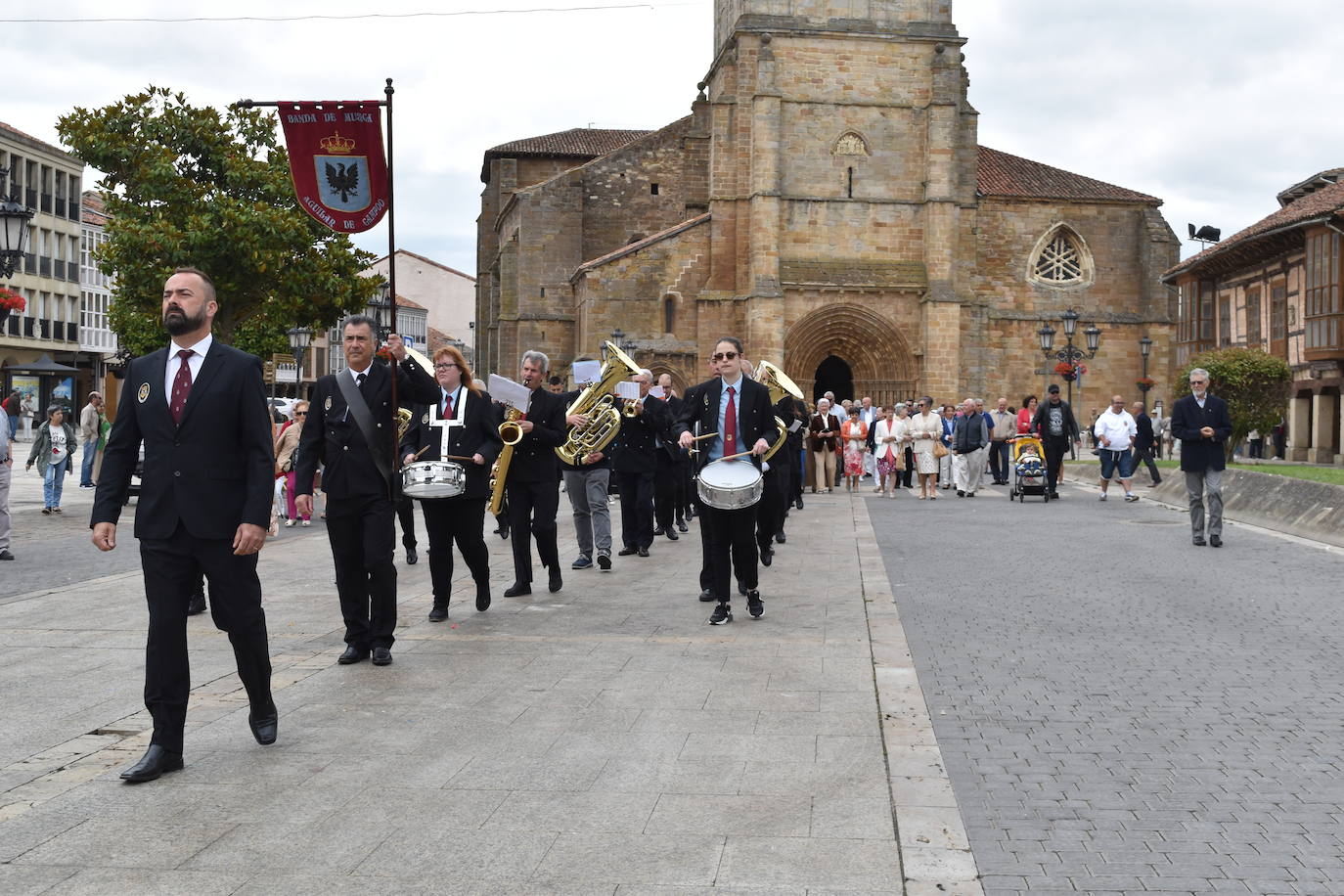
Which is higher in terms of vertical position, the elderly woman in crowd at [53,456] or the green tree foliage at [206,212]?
the green tree foliage at [206,212]

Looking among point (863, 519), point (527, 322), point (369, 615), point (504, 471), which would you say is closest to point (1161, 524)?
point (863, 519)

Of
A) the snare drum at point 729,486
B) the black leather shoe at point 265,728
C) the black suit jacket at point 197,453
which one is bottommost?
the black leather shoe at point 265,728

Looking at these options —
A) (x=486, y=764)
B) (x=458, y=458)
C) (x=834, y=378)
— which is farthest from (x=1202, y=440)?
(x=834, y=378)

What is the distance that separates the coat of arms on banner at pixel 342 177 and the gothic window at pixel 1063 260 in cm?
4143

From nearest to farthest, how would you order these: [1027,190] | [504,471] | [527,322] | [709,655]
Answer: [709,655] < [504,471] < [1027,190] < [527,322]

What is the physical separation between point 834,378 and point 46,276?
3726 cm

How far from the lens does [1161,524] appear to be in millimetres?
18141

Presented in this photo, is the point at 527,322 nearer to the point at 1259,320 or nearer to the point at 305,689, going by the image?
the point at 1259,320

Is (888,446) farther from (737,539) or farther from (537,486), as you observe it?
(737,539)

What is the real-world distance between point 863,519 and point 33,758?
14739mm

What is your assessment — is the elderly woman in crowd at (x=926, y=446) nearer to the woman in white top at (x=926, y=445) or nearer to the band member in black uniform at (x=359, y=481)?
the woman in white top at (x=926, y=445)

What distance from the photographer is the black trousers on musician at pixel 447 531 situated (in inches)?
377

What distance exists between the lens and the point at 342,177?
9.87 m

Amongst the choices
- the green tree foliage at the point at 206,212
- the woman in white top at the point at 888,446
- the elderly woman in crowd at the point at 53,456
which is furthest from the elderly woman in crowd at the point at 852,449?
the elderly woman in crowd at the point at 53,456
